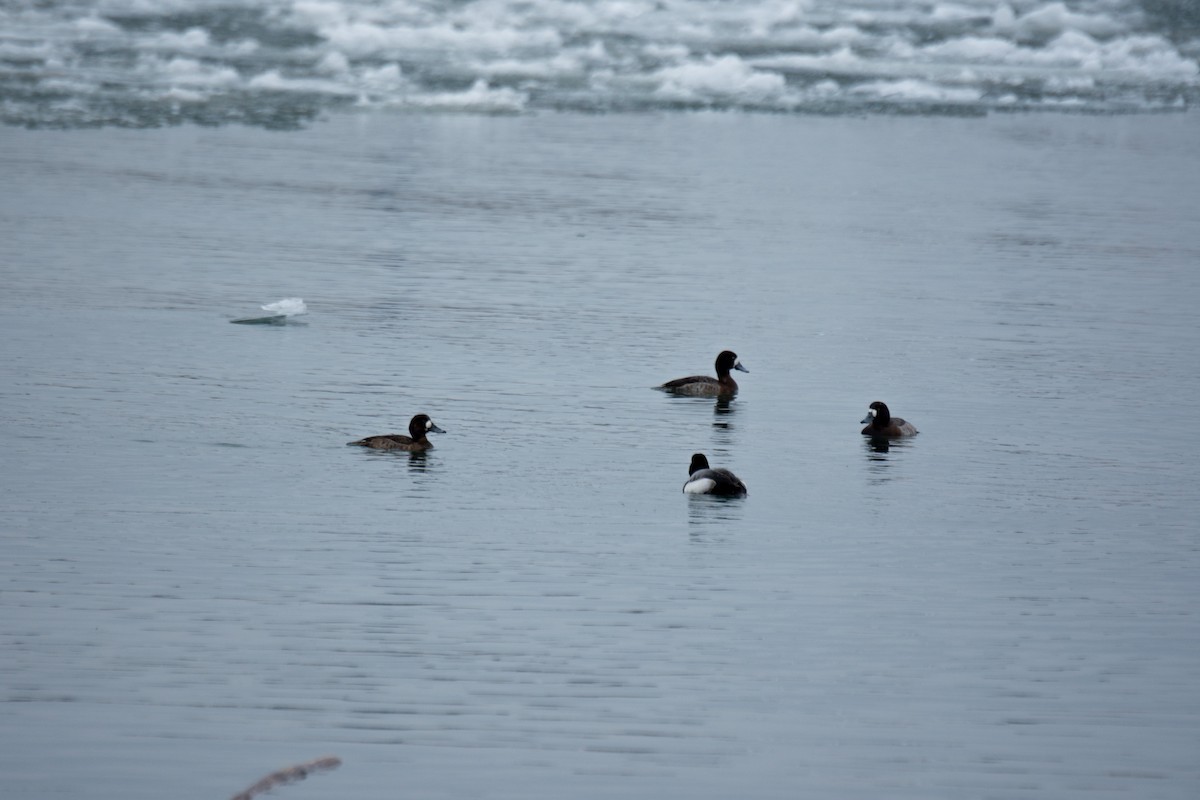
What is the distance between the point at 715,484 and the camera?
42.5 feet

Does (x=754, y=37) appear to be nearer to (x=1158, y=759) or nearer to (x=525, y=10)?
(x=525, y=10)

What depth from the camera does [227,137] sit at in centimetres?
3669

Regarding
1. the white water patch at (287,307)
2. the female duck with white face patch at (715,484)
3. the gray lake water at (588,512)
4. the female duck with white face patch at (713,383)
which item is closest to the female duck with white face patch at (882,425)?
the gray lake water at (588,512)

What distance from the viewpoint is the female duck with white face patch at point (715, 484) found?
12.9 meters

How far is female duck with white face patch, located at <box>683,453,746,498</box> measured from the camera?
12898mm

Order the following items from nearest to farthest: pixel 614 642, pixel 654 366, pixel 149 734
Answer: pixel 149 734
pixel 614 642
pixel 654 366

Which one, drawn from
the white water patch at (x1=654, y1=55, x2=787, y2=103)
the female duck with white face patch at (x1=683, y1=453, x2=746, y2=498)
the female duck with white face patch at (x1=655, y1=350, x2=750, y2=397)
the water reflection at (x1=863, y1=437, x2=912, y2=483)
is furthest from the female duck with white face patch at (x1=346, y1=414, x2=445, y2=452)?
the white water patch at (x1=654, y1=55, x2=787, y2=103)

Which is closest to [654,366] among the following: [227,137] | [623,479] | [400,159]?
[623,479]

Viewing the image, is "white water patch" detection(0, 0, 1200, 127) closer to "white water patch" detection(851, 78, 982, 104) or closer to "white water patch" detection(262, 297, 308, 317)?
"white water patch" detection(851, 78, 982, 104)

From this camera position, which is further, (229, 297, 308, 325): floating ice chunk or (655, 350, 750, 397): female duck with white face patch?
Answer: (229, 297, 308, 325): floating ice chunk

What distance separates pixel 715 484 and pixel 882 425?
266 cm

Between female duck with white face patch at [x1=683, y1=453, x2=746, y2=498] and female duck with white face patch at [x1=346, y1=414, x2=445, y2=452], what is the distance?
227 cm

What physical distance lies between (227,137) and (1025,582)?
28.1 m

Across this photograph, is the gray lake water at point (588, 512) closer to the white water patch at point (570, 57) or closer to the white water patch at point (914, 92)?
the white water patch at point (570, 57)
